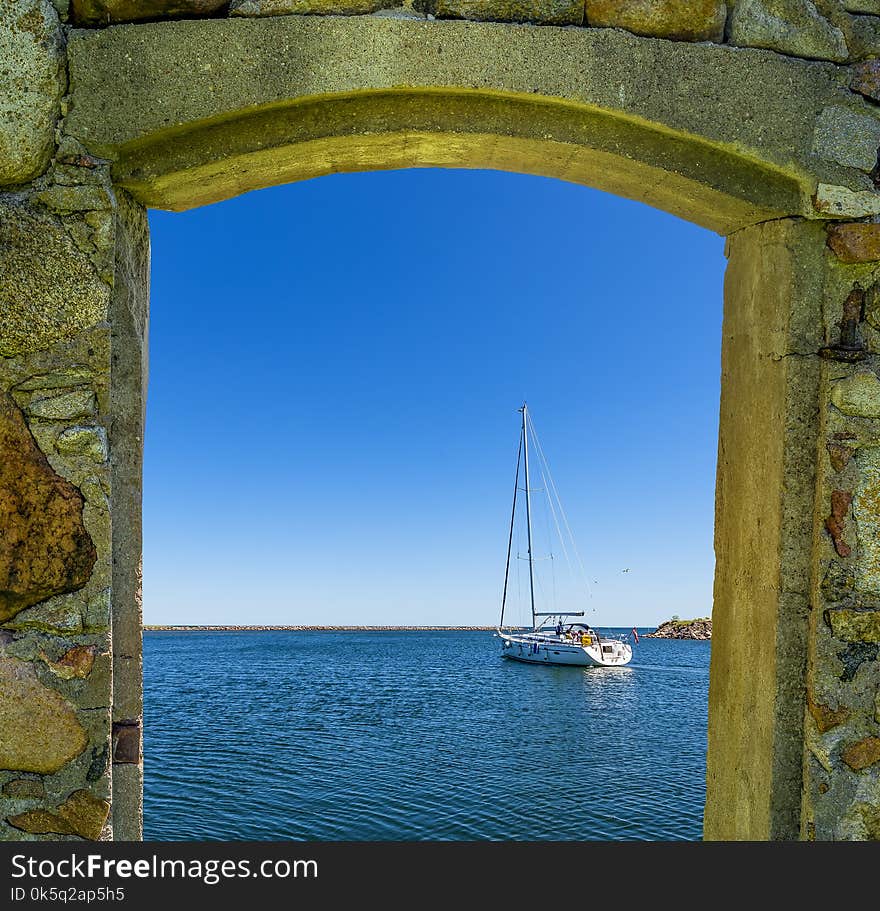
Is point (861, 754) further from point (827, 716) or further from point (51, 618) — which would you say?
point (51, 618)

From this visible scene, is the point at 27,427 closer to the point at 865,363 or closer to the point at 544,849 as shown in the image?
the point at 544,849

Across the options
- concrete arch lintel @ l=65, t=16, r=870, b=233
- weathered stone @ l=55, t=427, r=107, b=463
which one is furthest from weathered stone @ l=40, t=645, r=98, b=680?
concrete arch lintel @ l=65, t=16, r=870, b=233

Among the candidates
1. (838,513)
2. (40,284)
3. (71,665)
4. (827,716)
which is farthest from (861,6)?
(71,665)

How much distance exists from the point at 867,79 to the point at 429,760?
1605 centimetres

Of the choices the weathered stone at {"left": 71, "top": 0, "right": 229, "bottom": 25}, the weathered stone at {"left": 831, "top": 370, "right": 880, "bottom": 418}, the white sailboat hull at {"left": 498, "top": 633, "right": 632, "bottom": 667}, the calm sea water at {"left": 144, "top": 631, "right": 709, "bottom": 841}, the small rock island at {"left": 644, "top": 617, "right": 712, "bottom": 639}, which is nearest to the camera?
the weathered stone at {"left": 71, "top": 0, "right": 229, "bottom": 25}

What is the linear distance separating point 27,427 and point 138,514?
1.03ft

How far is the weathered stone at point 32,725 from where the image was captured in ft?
5.45

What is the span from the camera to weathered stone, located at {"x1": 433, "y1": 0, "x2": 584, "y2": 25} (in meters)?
1.81

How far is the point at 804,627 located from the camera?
1.88m

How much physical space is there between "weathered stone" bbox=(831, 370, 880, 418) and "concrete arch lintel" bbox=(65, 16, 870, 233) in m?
0.43

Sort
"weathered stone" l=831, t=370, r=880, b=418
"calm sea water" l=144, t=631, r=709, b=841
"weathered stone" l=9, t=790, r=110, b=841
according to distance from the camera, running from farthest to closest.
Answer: "calm sea water" l=144, t=631, r=709, b=841 → "weathered stone" l=831, t=370, r=880, b=418 → "weathered stone" l=9, t=790, r=110, b=841

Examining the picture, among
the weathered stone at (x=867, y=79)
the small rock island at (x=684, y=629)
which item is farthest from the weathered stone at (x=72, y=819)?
the small rock island at (x=684, y=629)

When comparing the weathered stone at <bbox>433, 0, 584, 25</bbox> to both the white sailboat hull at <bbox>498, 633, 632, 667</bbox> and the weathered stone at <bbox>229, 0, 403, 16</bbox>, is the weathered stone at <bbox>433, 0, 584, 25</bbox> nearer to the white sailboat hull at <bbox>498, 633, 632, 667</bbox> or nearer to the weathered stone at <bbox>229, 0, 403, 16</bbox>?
the weathered stone at <bbox>229, 0, 403, 16</bbox>

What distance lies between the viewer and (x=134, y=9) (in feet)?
5.81
